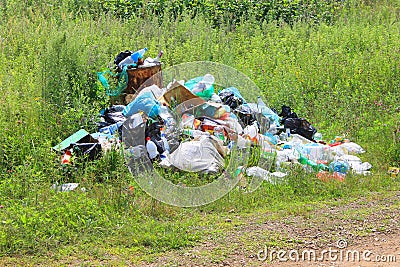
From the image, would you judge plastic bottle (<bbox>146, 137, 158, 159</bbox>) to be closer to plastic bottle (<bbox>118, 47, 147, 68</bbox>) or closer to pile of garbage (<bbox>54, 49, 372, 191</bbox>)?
pile of garbage (<bbox>54, 49, 372, 191</bbox>)

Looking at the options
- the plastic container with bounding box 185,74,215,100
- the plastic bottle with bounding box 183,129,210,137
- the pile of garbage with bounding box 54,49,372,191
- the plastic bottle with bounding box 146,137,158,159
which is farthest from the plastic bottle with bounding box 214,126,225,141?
the plastic bottle with bounding box 146,137,158,159

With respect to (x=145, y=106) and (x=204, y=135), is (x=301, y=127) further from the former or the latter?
(x=145, y=106)

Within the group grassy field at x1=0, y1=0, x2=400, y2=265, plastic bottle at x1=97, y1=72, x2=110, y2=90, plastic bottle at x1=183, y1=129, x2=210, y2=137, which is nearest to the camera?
grassy field at x1=0, y1=0, x2=400, y2=265

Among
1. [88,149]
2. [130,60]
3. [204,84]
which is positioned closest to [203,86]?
[204,84]

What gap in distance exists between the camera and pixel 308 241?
234 inches

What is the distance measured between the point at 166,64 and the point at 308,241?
5.50 metres

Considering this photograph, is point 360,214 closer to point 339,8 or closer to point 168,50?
point 168,50

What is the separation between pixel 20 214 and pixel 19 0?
7885mm

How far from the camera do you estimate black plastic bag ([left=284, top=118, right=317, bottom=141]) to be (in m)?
9.15

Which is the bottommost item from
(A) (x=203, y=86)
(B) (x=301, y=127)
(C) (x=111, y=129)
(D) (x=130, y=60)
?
(B) (x=301, y=127)

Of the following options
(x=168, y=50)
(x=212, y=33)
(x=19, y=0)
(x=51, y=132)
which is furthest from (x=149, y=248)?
(x=19, y=0)

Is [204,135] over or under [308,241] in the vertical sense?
over

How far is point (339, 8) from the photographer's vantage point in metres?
14.8

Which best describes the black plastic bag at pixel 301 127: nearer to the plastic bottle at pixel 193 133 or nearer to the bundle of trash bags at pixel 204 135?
A: the bundle of trash bags at pixel 204 135
